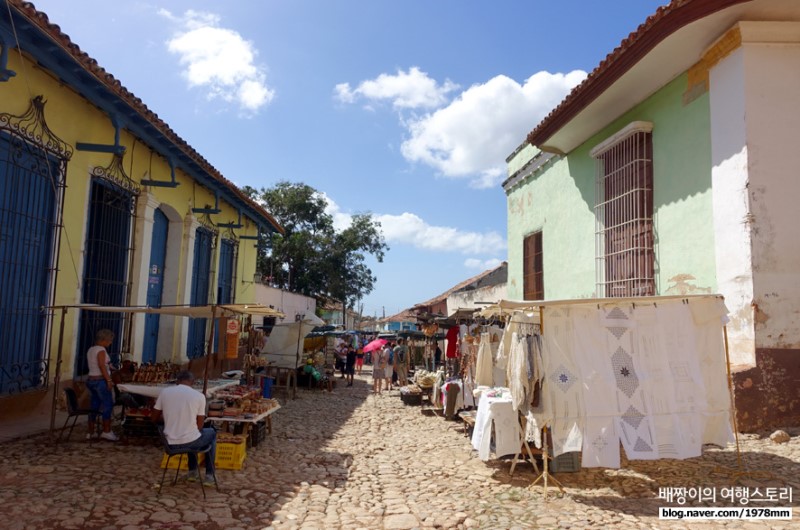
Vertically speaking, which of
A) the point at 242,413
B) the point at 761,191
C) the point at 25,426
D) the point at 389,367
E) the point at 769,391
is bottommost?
the point at 25,426

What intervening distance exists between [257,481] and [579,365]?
375 cm

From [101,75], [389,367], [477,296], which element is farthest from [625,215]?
[477,296]

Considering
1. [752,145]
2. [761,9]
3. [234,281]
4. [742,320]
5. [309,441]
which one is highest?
[761,9]

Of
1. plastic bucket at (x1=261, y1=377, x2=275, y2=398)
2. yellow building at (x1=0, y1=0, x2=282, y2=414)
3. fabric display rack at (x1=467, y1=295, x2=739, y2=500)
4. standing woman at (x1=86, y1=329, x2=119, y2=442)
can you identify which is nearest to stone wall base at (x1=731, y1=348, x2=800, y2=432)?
fabric display rack at (x1=467, y1=295, x2=739, y2=500)

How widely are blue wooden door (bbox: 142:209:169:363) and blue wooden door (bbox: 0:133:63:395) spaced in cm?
367

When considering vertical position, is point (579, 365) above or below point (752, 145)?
below

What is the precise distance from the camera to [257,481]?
5.93m

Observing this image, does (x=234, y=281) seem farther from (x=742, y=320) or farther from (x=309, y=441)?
(x=742, y=320)

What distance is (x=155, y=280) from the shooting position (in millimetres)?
12562

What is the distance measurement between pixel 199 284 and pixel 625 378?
12.1 m

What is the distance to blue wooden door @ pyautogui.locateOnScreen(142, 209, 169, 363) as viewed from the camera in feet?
39.9

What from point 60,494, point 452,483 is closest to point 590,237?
point 452,483

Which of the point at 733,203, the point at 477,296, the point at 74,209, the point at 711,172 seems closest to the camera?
the point at 733,203

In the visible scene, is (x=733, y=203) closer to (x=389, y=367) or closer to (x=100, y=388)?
(x=100, y=388)
